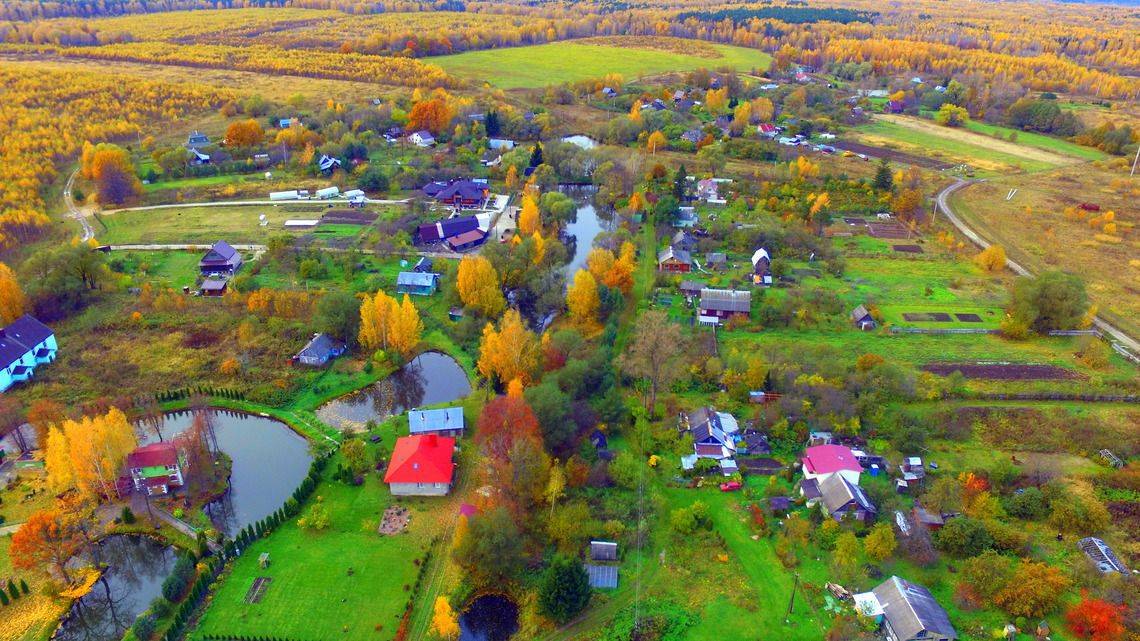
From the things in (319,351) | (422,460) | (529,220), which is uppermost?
(529,220)

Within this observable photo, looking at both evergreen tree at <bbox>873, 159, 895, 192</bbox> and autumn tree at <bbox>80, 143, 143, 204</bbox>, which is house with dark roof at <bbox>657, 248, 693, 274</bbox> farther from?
autumn tree at <bbox>80, 143, 143, 204</bbox>

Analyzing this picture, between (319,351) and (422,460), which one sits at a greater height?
(422,460)

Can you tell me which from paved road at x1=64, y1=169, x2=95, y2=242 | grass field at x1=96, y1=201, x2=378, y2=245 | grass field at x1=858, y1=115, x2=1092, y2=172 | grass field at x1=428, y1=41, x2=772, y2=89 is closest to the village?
paved road at x1=64, y1=169, x2=95, y2=242

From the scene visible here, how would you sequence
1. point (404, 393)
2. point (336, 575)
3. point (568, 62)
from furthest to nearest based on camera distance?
1. point (568, 62)
2. point (404, 393)
3. point (336, 575)

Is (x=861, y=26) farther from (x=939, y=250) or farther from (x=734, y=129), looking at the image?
(x=939, y=250)

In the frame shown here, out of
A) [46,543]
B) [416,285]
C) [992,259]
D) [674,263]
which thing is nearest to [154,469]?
[46,543]

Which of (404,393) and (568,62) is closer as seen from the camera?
(404,393)

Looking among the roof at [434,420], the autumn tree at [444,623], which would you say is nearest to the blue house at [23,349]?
the roof at [434,420]

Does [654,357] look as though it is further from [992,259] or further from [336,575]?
[992,259]
